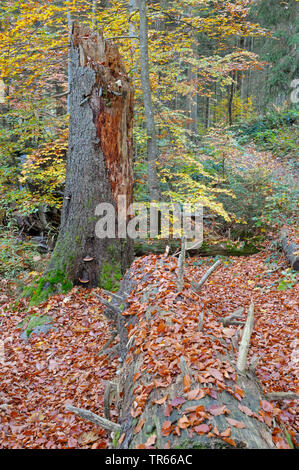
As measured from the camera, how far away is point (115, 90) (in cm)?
496

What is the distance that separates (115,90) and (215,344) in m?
4.22

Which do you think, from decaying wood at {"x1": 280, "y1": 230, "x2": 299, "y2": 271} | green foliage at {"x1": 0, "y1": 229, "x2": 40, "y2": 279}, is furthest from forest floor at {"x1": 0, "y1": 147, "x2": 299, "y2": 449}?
green foliage at {"x1": 0, "y1": 229, "x2": 40, "y2": 279}

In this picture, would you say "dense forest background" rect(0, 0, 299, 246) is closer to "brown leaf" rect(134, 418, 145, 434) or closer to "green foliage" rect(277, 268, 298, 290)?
"green foliage" rect(277, 268, 298, 290)

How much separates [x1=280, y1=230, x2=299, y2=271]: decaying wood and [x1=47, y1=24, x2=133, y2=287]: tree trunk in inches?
146

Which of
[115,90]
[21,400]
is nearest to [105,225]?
[115,90]

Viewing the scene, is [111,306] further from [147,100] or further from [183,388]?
[147,100]

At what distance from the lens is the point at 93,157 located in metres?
5.05

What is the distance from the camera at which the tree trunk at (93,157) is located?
493cm

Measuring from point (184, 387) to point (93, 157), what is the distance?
155 inches

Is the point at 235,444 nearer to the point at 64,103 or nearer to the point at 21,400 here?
the point at 21,400

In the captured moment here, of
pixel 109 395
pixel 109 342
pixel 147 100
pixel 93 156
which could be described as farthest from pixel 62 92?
pixel 109 395

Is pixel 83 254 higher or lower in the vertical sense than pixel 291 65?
lower

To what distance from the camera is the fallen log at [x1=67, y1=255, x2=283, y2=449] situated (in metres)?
1.88
